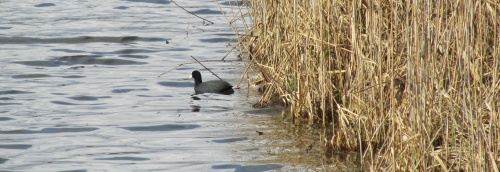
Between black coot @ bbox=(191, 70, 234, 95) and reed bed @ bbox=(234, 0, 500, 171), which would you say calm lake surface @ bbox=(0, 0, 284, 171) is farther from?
reed bed @ bbox=(234, 0, 500, 171)

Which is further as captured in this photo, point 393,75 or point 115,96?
point 115,96

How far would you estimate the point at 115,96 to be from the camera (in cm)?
1004

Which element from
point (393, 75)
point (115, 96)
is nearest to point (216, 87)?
point (115, 96)

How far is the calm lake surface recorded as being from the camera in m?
7.34

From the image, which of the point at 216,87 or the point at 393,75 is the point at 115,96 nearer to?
the point at 216,87

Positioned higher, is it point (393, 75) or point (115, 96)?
point (393, 75)

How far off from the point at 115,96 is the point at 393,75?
196 inches

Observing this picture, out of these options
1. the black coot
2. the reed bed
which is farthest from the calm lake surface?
the reed bed

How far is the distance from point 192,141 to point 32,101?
2.50m

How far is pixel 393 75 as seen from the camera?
18.6 ft

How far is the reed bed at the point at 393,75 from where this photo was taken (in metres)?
5.00

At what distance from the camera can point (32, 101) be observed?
9.62 metres

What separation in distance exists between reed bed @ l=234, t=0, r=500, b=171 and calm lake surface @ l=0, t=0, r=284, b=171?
0.69 m

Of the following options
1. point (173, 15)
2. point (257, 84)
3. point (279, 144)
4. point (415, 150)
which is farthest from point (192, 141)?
point (173, 15)
